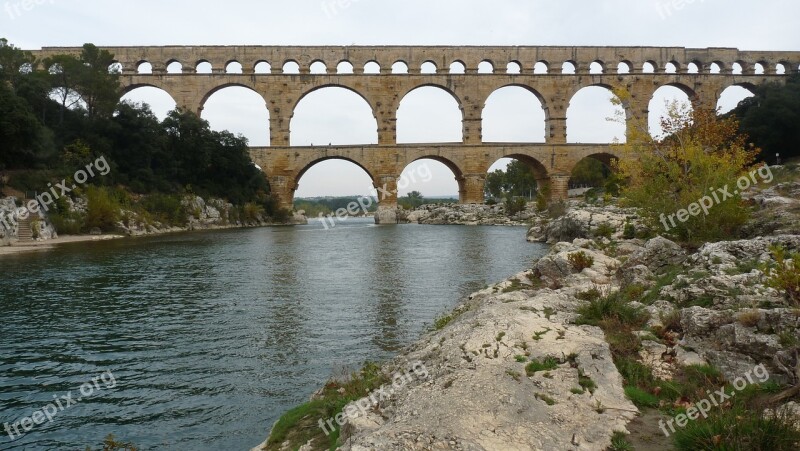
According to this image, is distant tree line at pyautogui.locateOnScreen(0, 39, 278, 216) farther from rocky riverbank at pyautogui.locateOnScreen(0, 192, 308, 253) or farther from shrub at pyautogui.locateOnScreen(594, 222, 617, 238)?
shrub at pyautogui.locateOnScreen(594, 222, 617, 238)

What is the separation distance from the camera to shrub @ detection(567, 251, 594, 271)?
9453 millimetres

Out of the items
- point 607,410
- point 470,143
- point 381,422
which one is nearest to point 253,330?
point 381,422

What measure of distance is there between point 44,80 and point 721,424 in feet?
129

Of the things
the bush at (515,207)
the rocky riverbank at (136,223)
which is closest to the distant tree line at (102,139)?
the rocky riverbank at (136,223)

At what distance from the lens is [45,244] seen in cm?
2333

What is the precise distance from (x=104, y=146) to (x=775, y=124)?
4347 centimetres

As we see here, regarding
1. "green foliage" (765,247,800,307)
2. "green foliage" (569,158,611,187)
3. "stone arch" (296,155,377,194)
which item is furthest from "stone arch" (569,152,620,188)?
"green foliage" (765,247,800,307)

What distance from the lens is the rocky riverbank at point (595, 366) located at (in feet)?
11.5

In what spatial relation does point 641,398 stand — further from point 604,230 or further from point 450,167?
point 450,167

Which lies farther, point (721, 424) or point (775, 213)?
point (775, 213)

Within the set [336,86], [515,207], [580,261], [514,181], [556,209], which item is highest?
[336,86]

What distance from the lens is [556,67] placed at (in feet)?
143

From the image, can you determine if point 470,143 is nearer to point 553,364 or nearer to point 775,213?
point 775,213

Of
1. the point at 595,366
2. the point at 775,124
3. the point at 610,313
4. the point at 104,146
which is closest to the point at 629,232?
the point at 610,313
